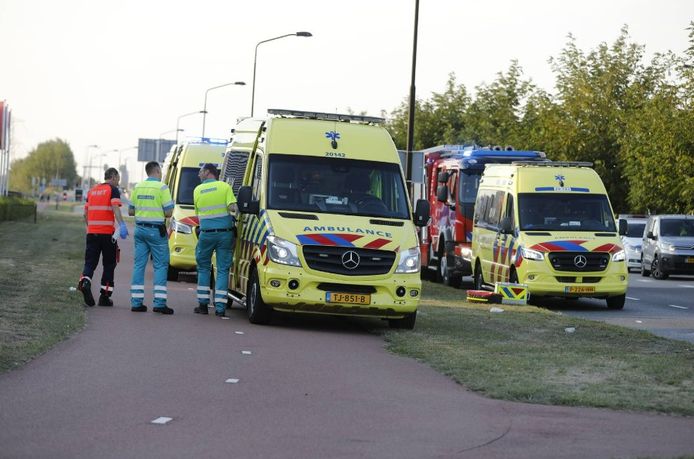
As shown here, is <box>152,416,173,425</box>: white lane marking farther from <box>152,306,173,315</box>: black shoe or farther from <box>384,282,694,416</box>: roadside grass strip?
<box>152,306,173,315</box>: black shoe

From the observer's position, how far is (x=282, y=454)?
8.38m

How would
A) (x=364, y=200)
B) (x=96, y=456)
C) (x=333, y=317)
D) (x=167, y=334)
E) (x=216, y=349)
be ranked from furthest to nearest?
1. (x=333, y=317)
2. (x=364, y=200)
3. (x=167, y=334)
4. (x=216, y=349)
5. (x=96, y=456)

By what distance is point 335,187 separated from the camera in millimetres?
17766

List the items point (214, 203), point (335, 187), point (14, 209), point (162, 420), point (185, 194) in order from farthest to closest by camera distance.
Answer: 1. point (14, 209)
2. point (185, 194)
3. point (214, 203)
4. point (335, 187)
5. point (162, 420)

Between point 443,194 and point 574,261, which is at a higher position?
point 443,194

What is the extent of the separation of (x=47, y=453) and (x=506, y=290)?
1596cm

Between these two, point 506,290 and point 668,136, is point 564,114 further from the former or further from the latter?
point 506,290

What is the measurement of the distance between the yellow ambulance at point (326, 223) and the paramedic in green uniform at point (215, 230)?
0.26 m

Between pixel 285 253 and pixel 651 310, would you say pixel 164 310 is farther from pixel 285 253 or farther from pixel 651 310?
pixel 651 310

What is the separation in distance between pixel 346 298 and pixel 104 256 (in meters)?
3.99

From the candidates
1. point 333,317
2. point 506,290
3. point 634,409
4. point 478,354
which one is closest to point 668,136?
point 506,290

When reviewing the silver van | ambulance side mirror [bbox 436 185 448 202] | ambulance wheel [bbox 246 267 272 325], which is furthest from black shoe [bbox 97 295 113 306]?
the silver van

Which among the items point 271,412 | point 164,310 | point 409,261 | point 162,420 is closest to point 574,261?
point 409,261

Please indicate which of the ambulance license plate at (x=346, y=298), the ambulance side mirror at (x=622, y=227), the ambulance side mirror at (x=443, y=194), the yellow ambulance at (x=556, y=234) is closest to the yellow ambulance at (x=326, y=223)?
the ambulance license plate at (x=346, y=298)
